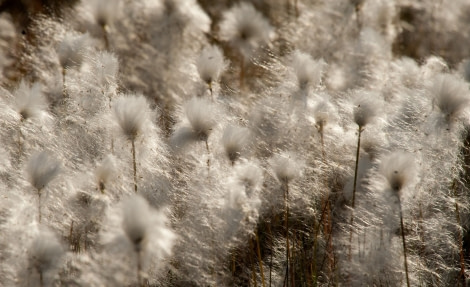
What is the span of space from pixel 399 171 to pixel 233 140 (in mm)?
673

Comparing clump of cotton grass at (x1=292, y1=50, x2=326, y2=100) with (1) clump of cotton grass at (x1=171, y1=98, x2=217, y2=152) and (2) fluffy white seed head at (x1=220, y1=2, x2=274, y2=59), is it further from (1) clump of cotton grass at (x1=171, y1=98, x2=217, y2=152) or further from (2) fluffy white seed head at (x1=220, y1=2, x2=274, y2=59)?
(2) fluffy white seed head at (x1=220, y1=2, x2=274, y2=59)

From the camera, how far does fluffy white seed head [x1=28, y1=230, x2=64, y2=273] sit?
1755mm

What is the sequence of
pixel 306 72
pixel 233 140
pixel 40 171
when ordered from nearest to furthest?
1. pixel 40 171
2. pixel 233 140
3. pixel 306 72

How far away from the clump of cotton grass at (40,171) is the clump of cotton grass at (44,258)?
219mm

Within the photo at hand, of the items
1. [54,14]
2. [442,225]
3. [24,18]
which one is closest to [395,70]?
[442,225]

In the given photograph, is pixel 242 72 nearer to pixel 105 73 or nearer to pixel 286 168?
pixel 105 73

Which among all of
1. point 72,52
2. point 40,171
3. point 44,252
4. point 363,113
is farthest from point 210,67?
point 44,252

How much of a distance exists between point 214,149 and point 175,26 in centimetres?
166

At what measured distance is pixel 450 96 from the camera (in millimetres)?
2322

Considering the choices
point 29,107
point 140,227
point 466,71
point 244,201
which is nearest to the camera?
point 140,227

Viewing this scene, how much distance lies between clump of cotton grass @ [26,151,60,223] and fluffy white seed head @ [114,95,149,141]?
32cm

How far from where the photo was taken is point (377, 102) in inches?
92.1

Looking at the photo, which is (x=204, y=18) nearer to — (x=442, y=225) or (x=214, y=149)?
(x=214, y=149)

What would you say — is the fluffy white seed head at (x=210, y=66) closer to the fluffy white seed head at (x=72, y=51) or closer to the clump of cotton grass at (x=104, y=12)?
the fluffy white seed head at (x=72, y=51)
